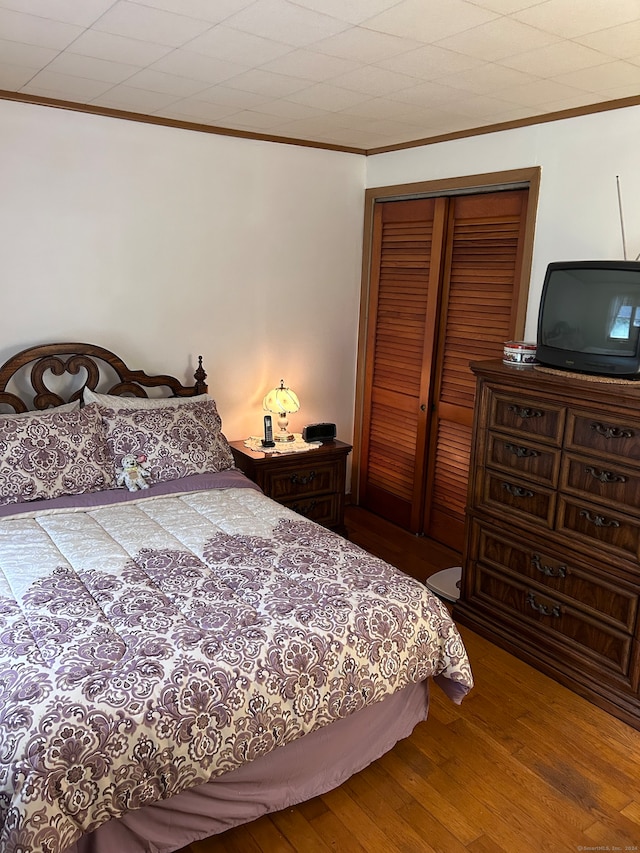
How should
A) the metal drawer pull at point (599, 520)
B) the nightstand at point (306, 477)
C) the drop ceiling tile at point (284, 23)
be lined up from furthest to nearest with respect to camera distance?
the nightstand at point (306, 477)
the metal drawer pull at point (599, 520)
the drop ceiling tile at point (284, 23)

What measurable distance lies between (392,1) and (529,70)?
0.79 m

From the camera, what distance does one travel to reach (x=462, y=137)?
3.47 m

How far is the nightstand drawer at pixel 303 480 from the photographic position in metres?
3.69

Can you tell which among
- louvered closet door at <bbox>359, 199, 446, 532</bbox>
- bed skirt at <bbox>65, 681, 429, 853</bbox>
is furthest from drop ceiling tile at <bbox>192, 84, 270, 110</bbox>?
bed skirt at <bbox>65, 681, 429, 853</bbox>

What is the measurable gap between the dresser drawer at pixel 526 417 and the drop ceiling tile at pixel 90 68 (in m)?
1.98

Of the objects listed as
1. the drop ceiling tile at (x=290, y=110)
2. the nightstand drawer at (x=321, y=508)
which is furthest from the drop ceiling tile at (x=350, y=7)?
the nightstand drawer at (x=321, y=508)

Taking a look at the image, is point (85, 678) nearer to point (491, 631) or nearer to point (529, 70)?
point (491, 631)

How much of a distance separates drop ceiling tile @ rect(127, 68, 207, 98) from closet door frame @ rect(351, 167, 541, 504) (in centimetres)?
145

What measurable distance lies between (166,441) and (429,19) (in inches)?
81.3

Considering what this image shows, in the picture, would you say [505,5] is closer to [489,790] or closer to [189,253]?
[189,253]

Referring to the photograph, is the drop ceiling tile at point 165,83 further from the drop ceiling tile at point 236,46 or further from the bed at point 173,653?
the bed at point 173,653

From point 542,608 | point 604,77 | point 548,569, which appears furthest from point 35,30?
point 542,608

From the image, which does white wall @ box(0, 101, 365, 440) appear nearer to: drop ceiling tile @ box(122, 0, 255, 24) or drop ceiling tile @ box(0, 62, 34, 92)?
drop ceiling tile @ box(0, 62, 34, 92)

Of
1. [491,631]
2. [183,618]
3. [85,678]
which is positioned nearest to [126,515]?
[183,618]
